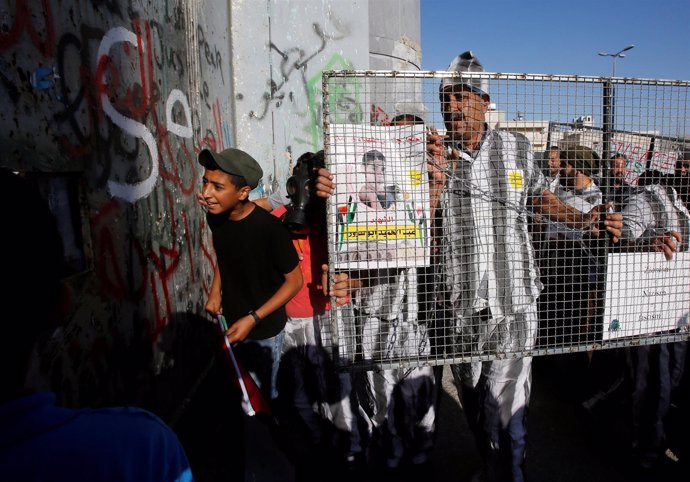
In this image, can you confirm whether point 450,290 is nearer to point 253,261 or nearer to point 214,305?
point 253,261

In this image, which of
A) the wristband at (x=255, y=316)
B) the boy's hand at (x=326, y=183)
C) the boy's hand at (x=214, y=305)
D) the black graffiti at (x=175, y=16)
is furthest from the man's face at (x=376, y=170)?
the black graffiti at (x=175, y=16)

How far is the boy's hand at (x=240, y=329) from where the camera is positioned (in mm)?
A: 2383

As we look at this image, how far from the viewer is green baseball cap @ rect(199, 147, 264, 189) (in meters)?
2.45

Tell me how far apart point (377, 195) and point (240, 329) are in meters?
1.04

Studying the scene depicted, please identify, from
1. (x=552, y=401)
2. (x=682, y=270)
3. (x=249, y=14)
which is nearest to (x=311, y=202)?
(x=682, y=270)

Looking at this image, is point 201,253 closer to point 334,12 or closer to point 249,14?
point 249,14

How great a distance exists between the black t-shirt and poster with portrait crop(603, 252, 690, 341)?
164 centimetres

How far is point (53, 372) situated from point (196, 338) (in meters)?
1.72

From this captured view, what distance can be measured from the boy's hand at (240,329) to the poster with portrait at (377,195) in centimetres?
Answer: 72

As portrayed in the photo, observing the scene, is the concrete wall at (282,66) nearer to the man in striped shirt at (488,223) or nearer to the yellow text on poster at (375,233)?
the man in striped shirt at (488,223)

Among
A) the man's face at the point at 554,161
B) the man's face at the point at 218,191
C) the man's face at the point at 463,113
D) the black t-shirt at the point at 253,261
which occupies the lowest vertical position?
the black t-shirt at the point at 253,261

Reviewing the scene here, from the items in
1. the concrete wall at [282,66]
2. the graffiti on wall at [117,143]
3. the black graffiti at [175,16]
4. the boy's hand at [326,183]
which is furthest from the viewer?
the concrete wall at [282,66]

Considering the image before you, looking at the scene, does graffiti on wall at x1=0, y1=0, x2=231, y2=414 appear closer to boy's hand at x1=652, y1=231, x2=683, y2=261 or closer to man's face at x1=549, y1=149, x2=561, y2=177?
man's face at x1=549, y1=149, x2=561, y2=177

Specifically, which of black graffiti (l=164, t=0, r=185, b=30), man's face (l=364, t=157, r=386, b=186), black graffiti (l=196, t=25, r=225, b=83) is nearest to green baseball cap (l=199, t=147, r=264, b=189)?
man's face (l=364, t=157, r=386, b=186)
